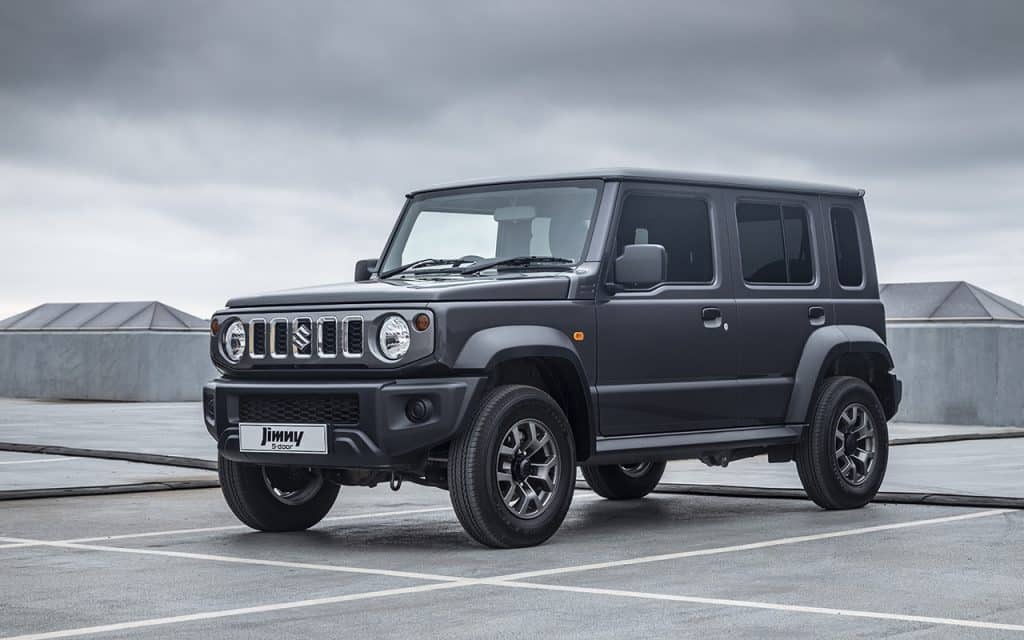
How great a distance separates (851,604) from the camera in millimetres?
6574

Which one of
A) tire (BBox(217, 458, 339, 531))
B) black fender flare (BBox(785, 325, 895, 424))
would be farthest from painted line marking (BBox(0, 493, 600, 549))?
black fender flare (BBox(785, 325, 895, 424))

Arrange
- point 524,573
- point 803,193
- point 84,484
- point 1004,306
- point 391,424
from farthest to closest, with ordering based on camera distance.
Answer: point 1004,306 → point 84,484 → point 803,193 → point 391,424 → point 524,573

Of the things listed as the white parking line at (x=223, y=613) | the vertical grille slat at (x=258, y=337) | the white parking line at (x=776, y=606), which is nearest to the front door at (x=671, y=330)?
the vertical grille slat at (x=258, y=337)

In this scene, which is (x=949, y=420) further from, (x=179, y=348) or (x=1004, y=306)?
(x=179, y=348)

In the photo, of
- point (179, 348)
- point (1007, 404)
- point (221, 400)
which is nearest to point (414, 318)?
point (221, 400)

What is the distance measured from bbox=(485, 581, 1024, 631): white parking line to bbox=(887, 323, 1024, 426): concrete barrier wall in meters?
15.0

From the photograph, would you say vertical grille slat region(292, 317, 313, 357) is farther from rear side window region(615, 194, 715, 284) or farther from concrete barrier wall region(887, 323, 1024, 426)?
concrete barrier wall region(887, 323, 1024, 426)

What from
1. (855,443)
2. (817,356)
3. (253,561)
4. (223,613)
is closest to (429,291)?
(253,561)

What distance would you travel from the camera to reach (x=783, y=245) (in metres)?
10.7

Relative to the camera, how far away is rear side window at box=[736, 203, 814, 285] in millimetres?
10344

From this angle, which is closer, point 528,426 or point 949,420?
point 528,426

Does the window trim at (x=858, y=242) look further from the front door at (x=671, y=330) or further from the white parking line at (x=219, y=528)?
the white parking line at (x=219, y=528)

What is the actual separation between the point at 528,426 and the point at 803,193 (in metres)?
3.15

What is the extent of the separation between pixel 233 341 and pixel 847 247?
169 inches
